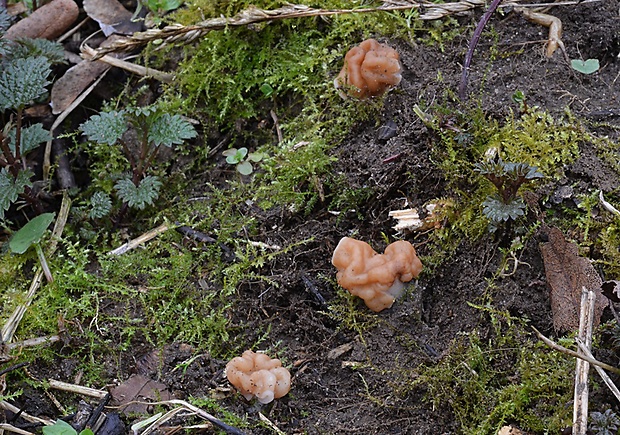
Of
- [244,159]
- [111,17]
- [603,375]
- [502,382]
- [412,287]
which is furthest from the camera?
[111,17]

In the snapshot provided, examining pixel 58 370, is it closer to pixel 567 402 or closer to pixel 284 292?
pixel 284 292

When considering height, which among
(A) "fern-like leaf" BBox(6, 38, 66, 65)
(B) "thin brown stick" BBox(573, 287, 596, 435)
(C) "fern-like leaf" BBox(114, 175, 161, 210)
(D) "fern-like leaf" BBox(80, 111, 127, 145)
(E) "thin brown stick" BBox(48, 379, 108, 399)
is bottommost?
(E) "thin brown stick" BBox(48, 379, 108, 399)

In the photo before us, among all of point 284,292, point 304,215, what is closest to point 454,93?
point 304,215

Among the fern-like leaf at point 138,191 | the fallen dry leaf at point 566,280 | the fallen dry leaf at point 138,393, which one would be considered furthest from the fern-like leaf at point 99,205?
the fallen dry leaf at point 566,280

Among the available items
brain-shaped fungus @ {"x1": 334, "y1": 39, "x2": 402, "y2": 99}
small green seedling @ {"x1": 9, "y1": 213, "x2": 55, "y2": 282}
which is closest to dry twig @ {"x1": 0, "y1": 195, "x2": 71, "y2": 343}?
small green seedling @ {"x1": 9, "y1": 213, "x2": 55, "y2": 282}

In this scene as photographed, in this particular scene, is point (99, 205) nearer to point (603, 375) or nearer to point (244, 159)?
point (244, 159)

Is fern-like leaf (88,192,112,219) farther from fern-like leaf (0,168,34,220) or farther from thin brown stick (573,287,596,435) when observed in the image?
thin brown stick (573,287,596,435)

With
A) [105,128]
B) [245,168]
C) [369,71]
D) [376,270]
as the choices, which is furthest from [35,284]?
[369,71]
